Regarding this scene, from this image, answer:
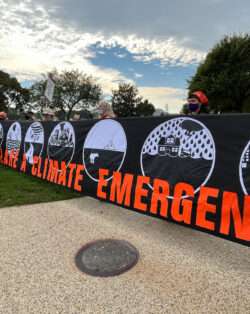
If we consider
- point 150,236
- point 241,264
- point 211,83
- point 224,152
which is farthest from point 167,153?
point 211,83

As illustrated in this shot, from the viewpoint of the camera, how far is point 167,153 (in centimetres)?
311

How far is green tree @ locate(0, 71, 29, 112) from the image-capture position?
161 ft

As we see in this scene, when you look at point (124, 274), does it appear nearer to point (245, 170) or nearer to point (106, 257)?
point (106, 257)

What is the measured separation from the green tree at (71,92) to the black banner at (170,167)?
143 ft

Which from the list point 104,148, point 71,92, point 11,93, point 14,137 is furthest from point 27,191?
point 11,93

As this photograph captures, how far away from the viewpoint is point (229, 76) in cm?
2561

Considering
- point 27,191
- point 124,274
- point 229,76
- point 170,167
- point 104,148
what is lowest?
point 124,274

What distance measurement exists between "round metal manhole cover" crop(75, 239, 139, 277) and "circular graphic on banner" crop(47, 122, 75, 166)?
7.75 ft

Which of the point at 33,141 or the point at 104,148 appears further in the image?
the point at 33,141

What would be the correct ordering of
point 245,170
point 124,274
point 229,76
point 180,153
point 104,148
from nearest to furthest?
1. point 124,274
2. point 245,170
3. point 180,153
4. point 104,148
5. point 229,76

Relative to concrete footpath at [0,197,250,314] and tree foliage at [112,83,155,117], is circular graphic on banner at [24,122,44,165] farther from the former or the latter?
tree foliage at [112,83,155,117]

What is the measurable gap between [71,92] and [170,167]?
154 ft

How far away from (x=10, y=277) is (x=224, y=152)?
2.54 metres

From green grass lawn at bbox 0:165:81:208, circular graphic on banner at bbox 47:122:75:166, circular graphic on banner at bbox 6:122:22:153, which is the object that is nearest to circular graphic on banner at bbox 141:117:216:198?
circular graphic on banner at bbox 47:122:75:166
